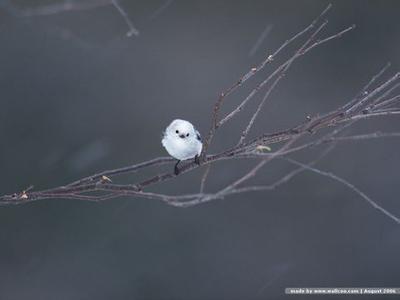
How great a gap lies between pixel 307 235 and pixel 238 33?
193cm

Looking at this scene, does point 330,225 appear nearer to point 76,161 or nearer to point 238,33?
point 238,33

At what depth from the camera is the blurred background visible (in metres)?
4.40

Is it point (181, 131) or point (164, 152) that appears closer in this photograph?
point (181, 131)

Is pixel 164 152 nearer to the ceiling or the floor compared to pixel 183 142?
nearer to the ceiling

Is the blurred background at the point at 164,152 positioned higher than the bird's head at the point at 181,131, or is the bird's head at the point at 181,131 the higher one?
the blurred background at the point at 164,152

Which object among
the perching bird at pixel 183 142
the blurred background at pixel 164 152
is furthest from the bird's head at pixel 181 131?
the blurred background at pixel 164 152

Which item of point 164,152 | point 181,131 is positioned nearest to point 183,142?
point 181,131

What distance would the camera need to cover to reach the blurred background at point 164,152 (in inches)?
173

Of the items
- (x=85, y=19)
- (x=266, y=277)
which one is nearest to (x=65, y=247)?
(x=266, y=277)

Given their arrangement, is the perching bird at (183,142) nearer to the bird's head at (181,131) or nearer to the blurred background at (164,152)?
the bird's head at (181,131)

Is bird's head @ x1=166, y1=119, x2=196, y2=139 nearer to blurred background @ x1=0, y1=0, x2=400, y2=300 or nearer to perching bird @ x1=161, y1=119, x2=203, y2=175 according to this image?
perching bird @ x1=161, y1=119, x2=203, y2=175

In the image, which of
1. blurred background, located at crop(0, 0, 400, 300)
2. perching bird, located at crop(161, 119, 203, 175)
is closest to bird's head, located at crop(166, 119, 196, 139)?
perching bird, located at crop(161, 119, 203, 175)

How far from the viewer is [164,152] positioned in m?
4.58

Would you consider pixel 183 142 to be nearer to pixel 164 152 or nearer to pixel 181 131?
pixel 181 131
